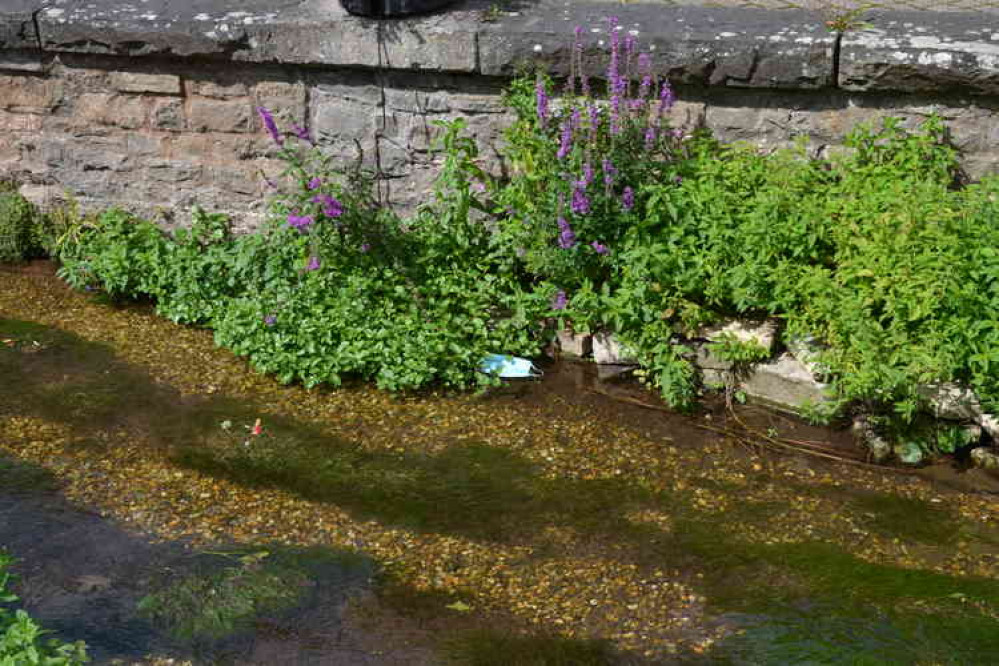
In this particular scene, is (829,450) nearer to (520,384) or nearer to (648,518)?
(648,518)

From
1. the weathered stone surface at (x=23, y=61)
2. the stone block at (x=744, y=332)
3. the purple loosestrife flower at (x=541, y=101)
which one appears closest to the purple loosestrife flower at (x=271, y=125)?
the purple loosestrife flower at (x=541, y=101)

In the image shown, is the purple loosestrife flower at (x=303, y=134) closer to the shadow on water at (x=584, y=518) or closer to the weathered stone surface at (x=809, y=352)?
the shadow on water at (x=584, y=518)

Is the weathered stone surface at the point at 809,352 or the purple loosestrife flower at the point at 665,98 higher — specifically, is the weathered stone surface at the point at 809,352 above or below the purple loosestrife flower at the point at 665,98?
below

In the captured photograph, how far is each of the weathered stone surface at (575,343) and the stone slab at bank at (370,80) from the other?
0.90m

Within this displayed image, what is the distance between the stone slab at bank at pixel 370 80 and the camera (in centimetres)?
481

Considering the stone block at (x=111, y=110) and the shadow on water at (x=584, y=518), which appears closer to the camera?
the shadow on water at (x=584, y=518)

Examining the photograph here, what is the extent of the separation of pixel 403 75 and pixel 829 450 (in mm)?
2581

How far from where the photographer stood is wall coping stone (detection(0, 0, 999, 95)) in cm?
475

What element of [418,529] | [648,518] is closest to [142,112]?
[418,529]

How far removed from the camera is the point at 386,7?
5.27 meters

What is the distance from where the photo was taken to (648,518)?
4082mm

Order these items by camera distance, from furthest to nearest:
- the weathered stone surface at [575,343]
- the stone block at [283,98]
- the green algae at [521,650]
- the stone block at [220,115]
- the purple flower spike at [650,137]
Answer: the stone block at [220,115]
the stone block at [283,98]
the weathered stone surface at [575,343]
the purple flower spike at [650,137]
the green algae at [521,650]

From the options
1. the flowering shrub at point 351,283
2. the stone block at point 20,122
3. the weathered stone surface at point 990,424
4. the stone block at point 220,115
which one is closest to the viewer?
the weathered stone surface at point 990,424

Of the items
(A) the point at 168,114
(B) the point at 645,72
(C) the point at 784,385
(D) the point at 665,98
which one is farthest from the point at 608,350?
(A) the point at 168,114
